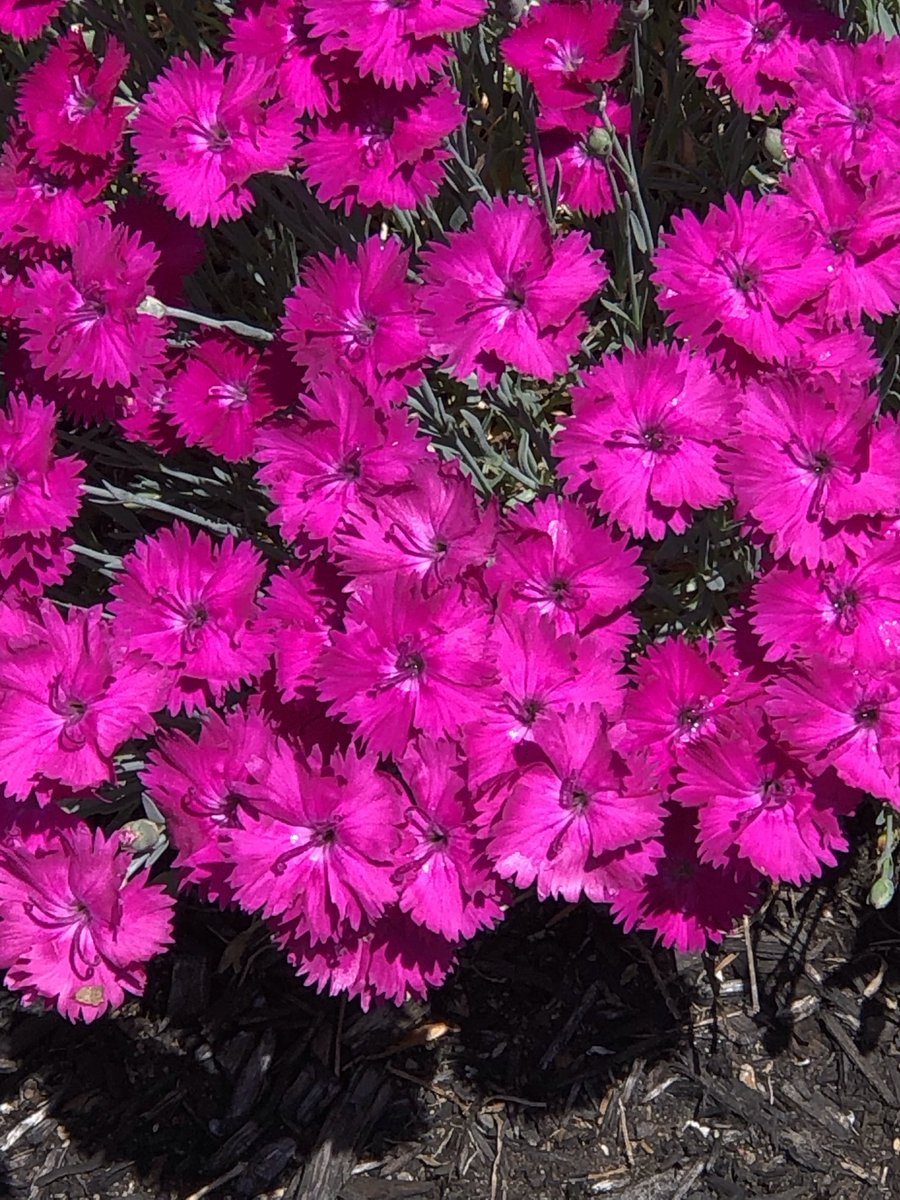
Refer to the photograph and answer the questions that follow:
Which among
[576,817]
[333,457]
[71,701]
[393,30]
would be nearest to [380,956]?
[576,817]

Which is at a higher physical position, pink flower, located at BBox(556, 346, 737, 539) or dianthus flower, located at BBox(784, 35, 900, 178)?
dianthus flower, located at BBox(784, 35, 900, 178)

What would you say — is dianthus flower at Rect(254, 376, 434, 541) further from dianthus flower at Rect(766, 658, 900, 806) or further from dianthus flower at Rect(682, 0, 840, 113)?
dianthus flower at Rect(682, 0, 840, 113)

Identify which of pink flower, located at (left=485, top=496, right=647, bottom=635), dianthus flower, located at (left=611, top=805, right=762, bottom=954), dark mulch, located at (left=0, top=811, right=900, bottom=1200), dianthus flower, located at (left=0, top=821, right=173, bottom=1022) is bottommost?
dark mulch, located at (left=0, top=811, right=900, bottom=1200)

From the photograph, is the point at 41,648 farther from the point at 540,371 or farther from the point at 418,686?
the point at 540,371

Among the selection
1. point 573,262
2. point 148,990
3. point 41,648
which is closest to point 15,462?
point 41,648

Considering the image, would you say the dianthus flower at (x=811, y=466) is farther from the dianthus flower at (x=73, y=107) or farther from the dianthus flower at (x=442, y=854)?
the dianthus flower at (x=73, y=107)

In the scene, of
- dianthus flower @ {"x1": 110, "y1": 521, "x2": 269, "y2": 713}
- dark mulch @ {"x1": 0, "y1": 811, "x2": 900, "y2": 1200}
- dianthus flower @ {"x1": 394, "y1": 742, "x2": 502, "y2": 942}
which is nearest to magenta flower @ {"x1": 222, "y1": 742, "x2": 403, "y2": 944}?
dianthus flower @ {"x1": 394, "y1": 742, "x2": 502, "y2": 942}
